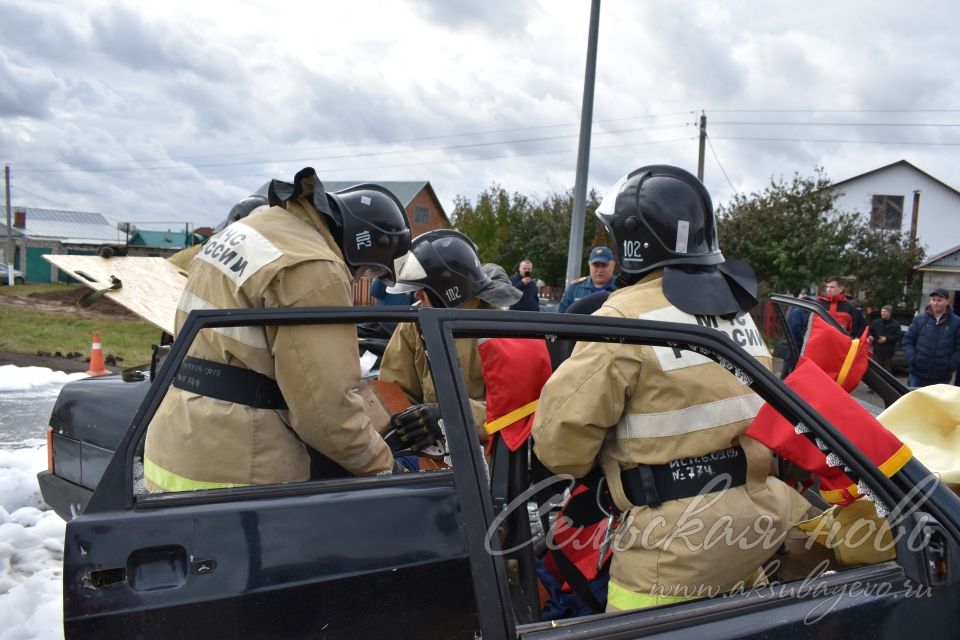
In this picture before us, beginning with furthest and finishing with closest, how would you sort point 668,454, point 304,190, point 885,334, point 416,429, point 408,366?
point 885,334 < point 408,366 < point 416,429 < point 304,190 < point 668,454

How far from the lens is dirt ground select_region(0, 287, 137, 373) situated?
10.1 metres

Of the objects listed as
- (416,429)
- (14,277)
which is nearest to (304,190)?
(416,429)

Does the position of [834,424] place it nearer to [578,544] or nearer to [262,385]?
[578,544]

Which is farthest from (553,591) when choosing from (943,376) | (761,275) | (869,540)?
(761,275)

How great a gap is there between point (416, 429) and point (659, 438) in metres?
1.04

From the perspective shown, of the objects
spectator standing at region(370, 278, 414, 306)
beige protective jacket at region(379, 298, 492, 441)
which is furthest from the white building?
beige protective jacket at region(379, 298, 492, 441)

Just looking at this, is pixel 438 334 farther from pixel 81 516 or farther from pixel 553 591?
pixel 553 591

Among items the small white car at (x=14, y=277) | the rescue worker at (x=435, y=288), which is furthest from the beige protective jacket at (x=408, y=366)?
the small white car at (x=14, y=277)

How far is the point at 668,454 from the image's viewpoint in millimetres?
1863

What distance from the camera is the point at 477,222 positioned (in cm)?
3588

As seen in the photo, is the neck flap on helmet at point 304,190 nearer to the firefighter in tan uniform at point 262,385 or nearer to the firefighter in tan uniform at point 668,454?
the firefighter in tan uniform at point 262,385

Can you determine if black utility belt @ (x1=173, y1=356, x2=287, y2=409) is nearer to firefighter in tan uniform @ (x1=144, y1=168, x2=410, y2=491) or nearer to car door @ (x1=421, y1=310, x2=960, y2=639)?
firefighter in tan uniform @ (x1=144, y1=168, x2=410, y2=491)

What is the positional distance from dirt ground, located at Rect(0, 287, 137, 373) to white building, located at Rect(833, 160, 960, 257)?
35.3m

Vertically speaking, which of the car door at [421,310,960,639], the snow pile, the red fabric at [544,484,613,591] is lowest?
the snow pile
